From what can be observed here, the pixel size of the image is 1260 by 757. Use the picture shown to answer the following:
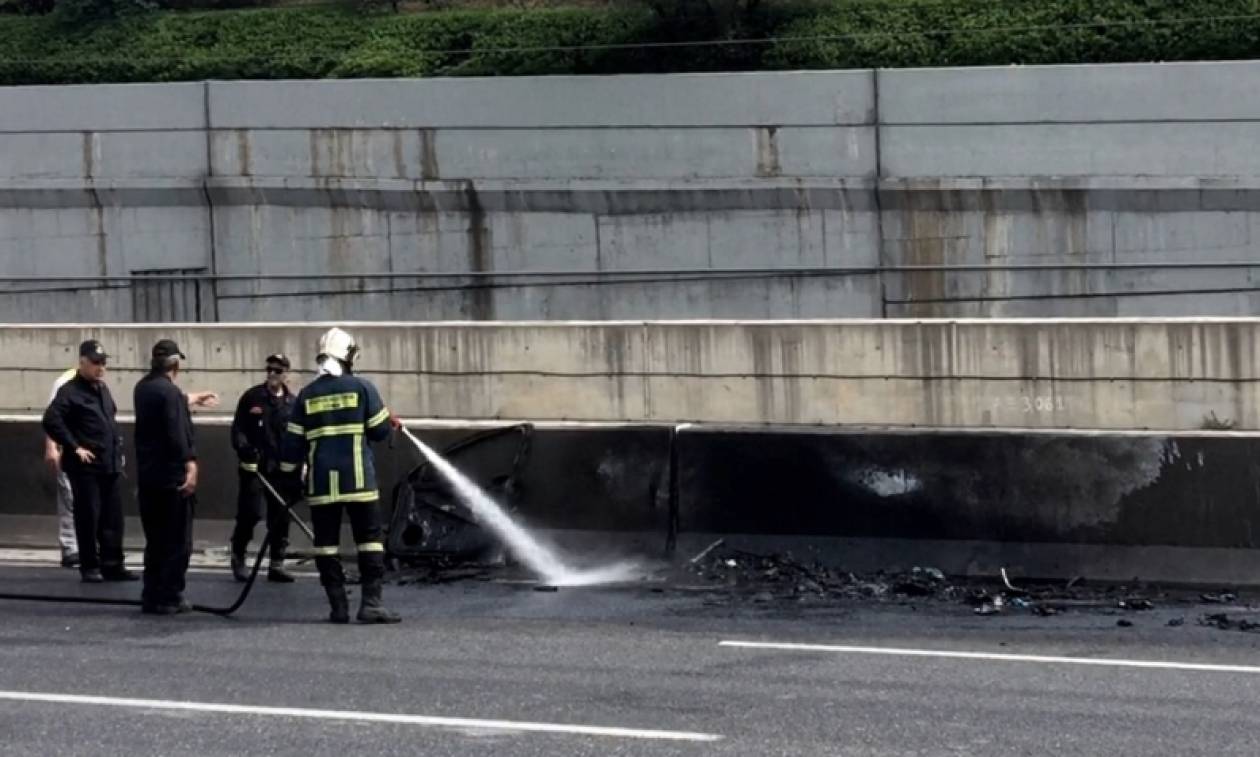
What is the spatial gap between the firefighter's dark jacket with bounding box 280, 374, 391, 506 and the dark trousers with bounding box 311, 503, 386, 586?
0.06 metres

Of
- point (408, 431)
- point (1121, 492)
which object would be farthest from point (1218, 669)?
point (408, 431)

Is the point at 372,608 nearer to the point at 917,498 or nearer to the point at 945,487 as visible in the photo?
the point at 917,498

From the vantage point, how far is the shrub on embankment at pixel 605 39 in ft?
83.7

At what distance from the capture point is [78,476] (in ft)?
41.4

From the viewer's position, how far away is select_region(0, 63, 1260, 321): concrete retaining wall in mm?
23250

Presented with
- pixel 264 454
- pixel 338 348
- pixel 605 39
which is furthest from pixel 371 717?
pixel 605 39

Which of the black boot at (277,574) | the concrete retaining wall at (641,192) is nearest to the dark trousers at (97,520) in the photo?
the black boot at (277,574)

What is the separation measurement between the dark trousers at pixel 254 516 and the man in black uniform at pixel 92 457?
2.69 feet

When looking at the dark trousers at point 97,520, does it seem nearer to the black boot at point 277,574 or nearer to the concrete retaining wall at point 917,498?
the black boot at point 277,574

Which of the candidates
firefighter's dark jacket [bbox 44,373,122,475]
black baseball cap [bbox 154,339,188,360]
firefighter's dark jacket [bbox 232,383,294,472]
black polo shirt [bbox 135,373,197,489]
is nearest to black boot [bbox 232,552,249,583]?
firefighter's dark jacket [bbox 232,383,294,472]

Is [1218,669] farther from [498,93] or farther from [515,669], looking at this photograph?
[498,93]

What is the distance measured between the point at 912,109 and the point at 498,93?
5.66m

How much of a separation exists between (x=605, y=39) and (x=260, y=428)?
16.0 meters

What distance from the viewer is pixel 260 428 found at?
41.3 feet
